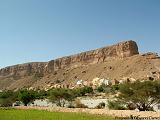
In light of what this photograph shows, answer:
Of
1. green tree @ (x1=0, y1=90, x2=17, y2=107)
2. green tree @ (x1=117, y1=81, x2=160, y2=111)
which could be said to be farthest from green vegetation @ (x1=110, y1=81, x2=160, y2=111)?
green tree @ (x1=0, y1=90, x2=17, y2=107)

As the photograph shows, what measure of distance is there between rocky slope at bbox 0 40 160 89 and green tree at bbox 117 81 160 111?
60.2m

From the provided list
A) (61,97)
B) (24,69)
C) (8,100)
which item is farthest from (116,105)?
(24,69)

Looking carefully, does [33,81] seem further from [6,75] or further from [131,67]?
[131,67]

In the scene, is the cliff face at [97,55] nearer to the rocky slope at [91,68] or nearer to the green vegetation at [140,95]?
the rocky slope at [91,68]

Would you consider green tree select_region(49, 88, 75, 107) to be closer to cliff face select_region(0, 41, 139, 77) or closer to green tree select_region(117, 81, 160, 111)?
green tree select_region(117, 81, 160, 111)

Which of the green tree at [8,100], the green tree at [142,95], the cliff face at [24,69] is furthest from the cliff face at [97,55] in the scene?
the green tree at [142,95]

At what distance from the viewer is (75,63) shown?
525 ft

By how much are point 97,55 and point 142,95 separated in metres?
116

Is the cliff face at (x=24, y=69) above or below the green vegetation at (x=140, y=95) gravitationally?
above

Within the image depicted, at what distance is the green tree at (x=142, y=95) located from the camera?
111 ft

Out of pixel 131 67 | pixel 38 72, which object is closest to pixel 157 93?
pixel 131 67

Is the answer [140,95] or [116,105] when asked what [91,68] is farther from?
[140,95]

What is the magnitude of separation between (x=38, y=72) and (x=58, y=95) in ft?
415

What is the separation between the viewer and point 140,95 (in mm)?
33594
